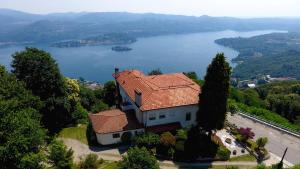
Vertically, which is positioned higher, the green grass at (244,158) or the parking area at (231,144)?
the parking area at (231,144)

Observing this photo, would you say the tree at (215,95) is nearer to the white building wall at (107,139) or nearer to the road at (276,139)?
the road at (276,139)

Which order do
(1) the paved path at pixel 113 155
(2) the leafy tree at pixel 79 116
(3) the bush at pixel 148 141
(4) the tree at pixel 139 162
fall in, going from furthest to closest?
(2) the leafy tree at pixel 79 116 < (3) the bush at pixel 148 141 < (1) the paved path at pixel 113 155 < (4) the tree at pixel 139 162

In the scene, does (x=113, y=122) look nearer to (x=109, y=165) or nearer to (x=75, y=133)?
(x=109, y=165)

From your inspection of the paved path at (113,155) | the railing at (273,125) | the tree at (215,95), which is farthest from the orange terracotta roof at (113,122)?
the railing at (273,125)

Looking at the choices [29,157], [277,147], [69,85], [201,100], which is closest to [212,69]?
[201,100]

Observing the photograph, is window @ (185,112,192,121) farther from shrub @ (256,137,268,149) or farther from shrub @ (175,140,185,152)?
shrub @ (256,137,268,149)

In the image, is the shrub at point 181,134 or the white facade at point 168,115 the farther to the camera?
the white facade at point 168,115

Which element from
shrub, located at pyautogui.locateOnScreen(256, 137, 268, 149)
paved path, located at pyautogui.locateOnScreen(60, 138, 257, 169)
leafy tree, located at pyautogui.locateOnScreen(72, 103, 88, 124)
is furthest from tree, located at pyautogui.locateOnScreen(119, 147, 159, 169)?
leafy tree, located at pyautogui.locateOnScreen(72, 103, 88, 124)
